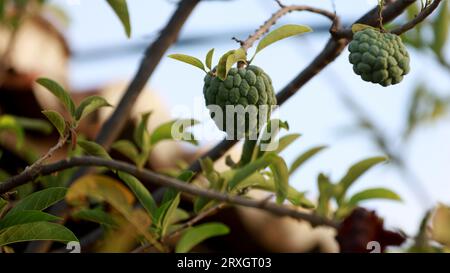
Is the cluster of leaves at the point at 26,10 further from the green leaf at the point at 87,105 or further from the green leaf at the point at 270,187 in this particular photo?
the green leaf at the point at 270,187

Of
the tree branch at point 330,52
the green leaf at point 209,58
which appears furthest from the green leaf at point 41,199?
the tree branch at point 330,52

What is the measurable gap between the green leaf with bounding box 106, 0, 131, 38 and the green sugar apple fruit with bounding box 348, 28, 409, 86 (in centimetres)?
54

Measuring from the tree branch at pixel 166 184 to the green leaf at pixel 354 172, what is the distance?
0.59m

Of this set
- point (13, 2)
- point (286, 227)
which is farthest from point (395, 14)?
point (13, 2)

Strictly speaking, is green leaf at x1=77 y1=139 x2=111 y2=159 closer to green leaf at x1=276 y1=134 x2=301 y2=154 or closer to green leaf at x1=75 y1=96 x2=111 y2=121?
green leaf at x1=75 y1=96 x2=111 y2=121

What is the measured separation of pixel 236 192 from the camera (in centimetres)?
148

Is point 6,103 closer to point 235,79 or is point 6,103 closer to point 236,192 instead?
point 236,192

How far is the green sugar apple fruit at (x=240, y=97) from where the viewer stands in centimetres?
122

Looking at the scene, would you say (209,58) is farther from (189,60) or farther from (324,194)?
(324,194)

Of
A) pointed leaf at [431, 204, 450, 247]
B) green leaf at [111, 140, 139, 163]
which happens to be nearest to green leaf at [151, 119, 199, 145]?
green leaf at [111, 140, 139, 163]

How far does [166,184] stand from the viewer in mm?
891

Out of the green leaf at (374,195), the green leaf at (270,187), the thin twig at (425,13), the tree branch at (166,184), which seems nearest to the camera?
the tree branch at (166,184)

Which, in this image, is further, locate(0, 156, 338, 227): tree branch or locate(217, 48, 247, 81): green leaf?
locate(217, 48, 247, 81): green leaf

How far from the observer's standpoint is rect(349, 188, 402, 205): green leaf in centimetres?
162
